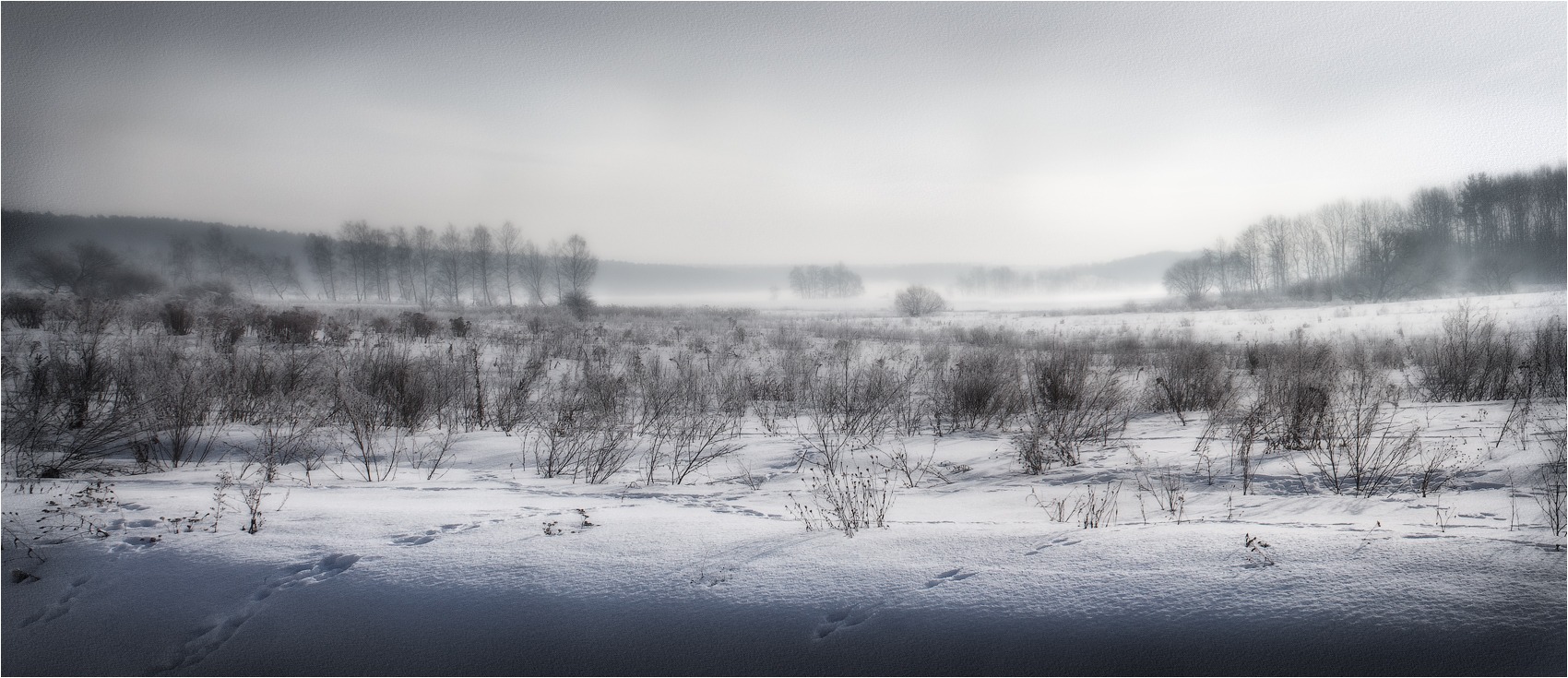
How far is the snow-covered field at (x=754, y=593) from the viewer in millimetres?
1896

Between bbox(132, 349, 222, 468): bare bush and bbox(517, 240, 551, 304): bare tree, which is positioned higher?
bbox(517, 240, 551, 304): bare tree

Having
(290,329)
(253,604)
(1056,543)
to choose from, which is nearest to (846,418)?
(1056,543)

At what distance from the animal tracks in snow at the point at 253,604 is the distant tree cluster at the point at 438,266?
5666cm

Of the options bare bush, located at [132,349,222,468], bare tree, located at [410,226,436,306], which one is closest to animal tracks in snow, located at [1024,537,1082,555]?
bare bush, located at [132,349,222,468]

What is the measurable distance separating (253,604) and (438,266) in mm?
68237

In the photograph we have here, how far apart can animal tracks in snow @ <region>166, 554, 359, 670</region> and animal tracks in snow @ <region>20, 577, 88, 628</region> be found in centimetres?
60

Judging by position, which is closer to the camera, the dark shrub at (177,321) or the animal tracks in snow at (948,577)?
the animal tracks in snow at (948,577)

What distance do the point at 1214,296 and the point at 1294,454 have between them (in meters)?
57.0

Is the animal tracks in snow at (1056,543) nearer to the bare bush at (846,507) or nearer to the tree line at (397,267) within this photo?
the bare bush at (846,507)

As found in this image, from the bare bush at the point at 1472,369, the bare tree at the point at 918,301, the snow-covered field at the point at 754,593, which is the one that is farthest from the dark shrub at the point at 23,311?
the bare tree at the point at 918,301

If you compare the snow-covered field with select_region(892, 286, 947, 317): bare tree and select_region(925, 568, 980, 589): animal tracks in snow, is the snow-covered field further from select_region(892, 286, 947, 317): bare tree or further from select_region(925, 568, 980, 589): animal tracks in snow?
select_region(892, 286, 947, 317): bare tree

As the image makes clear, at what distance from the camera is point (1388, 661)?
1786 millimetres

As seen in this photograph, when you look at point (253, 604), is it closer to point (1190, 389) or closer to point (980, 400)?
point (980, 400)

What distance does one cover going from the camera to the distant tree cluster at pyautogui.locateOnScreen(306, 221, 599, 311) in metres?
58.4
